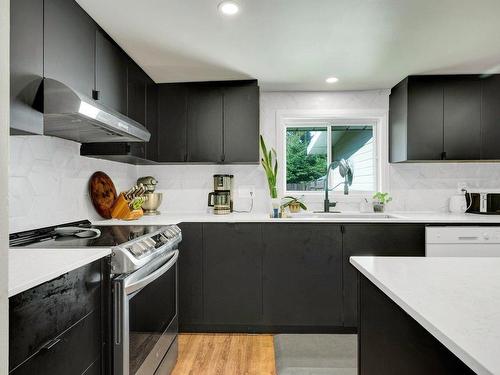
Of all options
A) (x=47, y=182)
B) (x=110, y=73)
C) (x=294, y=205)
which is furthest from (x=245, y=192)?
(x=47, y=182)

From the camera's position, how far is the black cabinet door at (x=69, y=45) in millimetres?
1529

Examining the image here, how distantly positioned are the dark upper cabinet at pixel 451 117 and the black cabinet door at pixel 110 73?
2480 mm

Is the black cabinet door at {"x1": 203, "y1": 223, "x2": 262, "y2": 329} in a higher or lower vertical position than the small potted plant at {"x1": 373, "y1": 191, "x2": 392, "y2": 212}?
lower

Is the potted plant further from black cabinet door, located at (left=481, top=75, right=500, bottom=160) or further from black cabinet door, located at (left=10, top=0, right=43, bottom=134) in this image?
black cabinet door, located at (left=10, top=0, right=43, bottom=134)

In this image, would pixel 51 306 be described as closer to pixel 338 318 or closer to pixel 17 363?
pixel 17 363

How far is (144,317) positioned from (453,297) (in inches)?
56.3

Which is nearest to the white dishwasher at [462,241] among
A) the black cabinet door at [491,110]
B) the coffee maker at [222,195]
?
the black cabinet door at [491,110]

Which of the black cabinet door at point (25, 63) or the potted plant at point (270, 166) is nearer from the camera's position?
the black cabinet door at point (25, 63)

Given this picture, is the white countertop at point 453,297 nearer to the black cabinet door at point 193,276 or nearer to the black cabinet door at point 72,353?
the black cabinet door at point 72,353

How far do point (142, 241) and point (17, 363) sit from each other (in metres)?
0.84

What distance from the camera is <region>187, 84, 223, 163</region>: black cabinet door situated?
3.02 metres

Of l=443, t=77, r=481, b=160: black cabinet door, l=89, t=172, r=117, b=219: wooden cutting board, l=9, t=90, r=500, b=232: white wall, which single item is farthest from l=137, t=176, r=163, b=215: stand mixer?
l=443, t=77, r=481, b=160: black cabinet door

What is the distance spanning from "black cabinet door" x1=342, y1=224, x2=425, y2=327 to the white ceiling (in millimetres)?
1367

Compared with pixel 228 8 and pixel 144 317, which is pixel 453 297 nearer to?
pixel 144 317
